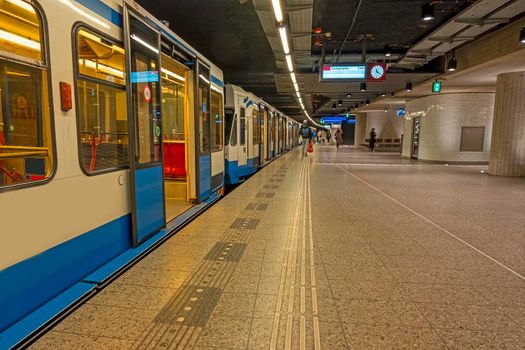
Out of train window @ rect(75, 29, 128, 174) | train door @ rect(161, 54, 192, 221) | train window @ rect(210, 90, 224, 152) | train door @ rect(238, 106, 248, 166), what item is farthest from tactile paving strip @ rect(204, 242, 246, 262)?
train door @ rect(238, 106, 248, 166)

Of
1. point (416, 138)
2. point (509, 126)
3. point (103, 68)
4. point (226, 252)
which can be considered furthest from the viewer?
point (416, 138)

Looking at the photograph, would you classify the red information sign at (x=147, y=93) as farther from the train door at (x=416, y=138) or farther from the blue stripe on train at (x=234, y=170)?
the train door at (x=416, y=138)

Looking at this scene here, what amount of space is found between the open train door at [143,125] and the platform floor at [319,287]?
1.41ft

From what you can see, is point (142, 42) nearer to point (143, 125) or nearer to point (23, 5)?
point (143, 125)

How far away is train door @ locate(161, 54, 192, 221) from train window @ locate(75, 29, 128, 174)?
1.60 metres

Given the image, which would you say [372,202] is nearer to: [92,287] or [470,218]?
[470,218]

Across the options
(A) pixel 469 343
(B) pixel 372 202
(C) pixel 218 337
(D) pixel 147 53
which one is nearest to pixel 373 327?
(A) pixel 469 343

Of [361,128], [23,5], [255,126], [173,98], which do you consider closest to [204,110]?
[173,98]

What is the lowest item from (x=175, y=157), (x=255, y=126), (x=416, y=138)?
(x=175, y=157)

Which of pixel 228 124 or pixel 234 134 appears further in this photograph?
pixel 234 134

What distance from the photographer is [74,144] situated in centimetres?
256

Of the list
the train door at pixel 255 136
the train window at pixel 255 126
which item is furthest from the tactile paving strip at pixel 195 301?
the train window at pixel 255 126

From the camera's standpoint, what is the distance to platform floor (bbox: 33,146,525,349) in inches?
83.6

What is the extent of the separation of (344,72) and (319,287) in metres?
8.65
